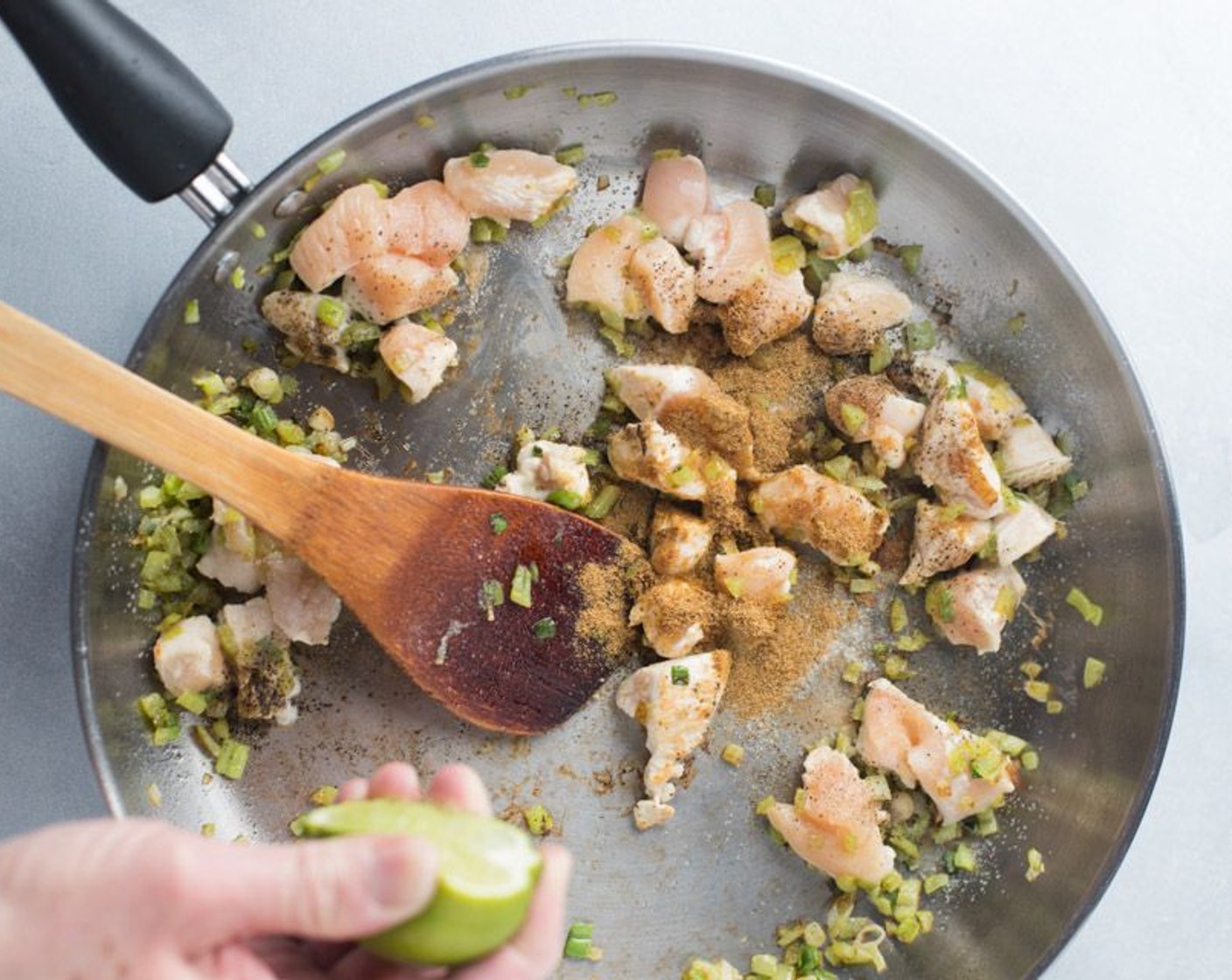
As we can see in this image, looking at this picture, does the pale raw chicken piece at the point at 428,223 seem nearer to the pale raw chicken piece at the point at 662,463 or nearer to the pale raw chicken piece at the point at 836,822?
the pale raw chicken piece at the point at 662,463

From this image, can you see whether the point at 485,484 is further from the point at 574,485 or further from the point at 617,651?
the point at 617,651

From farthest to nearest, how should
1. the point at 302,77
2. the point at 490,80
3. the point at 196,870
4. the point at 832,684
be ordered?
the point at 832,684 → the point at 302,77 → the point at 490,80 → the point at 196,870

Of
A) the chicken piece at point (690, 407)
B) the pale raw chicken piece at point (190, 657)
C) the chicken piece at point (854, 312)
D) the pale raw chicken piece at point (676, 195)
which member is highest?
the pale raw chicken piece at point (676, 195)

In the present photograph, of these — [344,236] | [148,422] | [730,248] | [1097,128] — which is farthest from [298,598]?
[1097,128]

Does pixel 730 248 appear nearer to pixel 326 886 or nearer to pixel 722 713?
pixel 722 713

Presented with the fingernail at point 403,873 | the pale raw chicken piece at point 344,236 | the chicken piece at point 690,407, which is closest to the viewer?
the fingernail at point 403,873

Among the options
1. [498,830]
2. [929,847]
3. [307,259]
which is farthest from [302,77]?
[929,847]

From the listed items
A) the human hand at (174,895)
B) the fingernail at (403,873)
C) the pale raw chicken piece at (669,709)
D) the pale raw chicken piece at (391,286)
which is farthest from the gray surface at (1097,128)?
the fingernail at (403,873)
